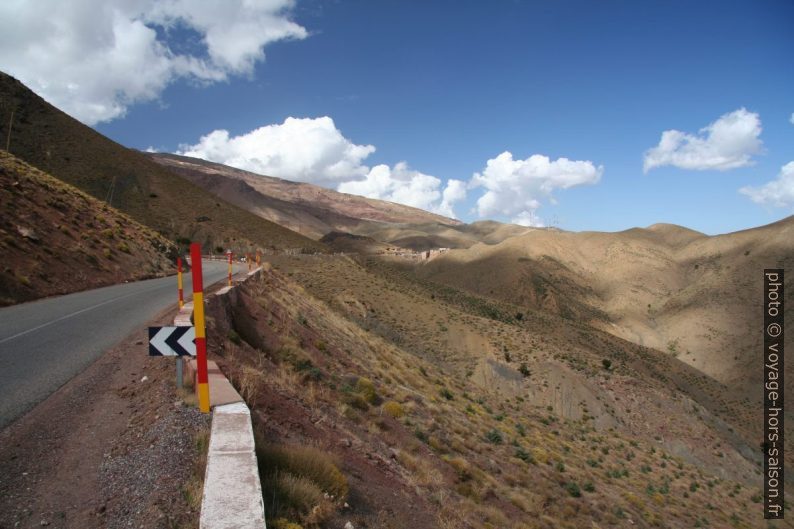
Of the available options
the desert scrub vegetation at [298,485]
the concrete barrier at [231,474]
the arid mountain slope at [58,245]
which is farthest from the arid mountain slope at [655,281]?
the concrete barrier at [231,474]

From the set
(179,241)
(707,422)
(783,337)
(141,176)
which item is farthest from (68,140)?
(783,337)

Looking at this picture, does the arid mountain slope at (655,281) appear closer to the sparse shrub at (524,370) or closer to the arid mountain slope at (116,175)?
the sparse shrub at (524,370)

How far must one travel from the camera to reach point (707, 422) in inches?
1416

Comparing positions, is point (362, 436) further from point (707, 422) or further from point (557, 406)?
point (707, 422)

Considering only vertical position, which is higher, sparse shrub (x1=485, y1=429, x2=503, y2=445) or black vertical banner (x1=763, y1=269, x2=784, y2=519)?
sparse shrub (x1=485, y1=429, x2=503, y2=445)

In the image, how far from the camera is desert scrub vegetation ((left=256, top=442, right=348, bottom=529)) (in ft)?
12.7

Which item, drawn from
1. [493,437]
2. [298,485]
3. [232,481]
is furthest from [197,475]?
[493,437]

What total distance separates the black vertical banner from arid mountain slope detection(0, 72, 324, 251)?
52807 mm

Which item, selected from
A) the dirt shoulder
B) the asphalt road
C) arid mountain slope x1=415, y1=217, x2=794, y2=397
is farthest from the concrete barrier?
arid mountain slope x1=415, y1=217, x2=794, y2=397

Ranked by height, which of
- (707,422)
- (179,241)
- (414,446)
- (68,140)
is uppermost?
(68,140)

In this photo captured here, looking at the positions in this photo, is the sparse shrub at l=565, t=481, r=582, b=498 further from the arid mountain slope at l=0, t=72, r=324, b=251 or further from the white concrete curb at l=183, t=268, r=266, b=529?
the arid mountain slope at l=0, t=72, r=324, b=251

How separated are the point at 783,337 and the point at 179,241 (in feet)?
260

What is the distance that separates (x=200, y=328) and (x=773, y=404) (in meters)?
61.0

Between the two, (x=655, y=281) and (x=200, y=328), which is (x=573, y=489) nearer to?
(x=200, y=328)
